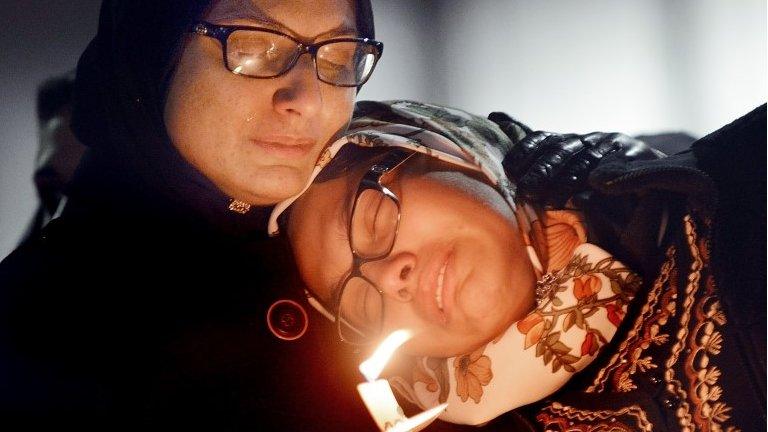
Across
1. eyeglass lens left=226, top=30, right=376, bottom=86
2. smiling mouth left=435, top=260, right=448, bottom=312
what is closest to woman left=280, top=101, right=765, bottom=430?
smiling mouth left=435, top=260, right=448, bottom=312

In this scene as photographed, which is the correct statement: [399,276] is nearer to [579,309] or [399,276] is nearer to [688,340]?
[579,309]

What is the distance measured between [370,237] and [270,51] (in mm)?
236

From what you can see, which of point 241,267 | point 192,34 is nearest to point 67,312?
point 241,267

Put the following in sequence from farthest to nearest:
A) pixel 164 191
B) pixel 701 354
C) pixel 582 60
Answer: pixel 582 60 → pixel 164 191 → pixel 701 354

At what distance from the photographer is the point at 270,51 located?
678 mm

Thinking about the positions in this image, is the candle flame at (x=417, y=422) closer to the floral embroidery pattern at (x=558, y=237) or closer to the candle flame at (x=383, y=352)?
the candle flame at (x=383, y=352)

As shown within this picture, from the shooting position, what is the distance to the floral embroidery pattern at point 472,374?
732 mm

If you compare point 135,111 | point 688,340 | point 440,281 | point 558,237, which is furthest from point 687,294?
point 135,111

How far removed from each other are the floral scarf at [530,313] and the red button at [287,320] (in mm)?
96

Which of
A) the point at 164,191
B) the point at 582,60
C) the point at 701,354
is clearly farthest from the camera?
the point at 582,60

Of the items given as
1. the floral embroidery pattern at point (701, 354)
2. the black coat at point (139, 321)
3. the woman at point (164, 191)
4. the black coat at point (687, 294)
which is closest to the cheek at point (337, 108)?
the woman at point (164, 191)

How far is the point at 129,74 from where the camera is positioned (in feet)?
2.24

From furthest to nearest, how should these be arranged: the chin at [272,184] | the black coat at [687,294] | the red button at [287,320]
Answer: the red button at [287,320] < the chin at [272,184] < the black coat at [687,294]

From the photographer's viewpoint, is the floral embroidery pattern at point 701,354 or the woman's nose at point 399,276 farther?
the woman's nose at point 399,276
